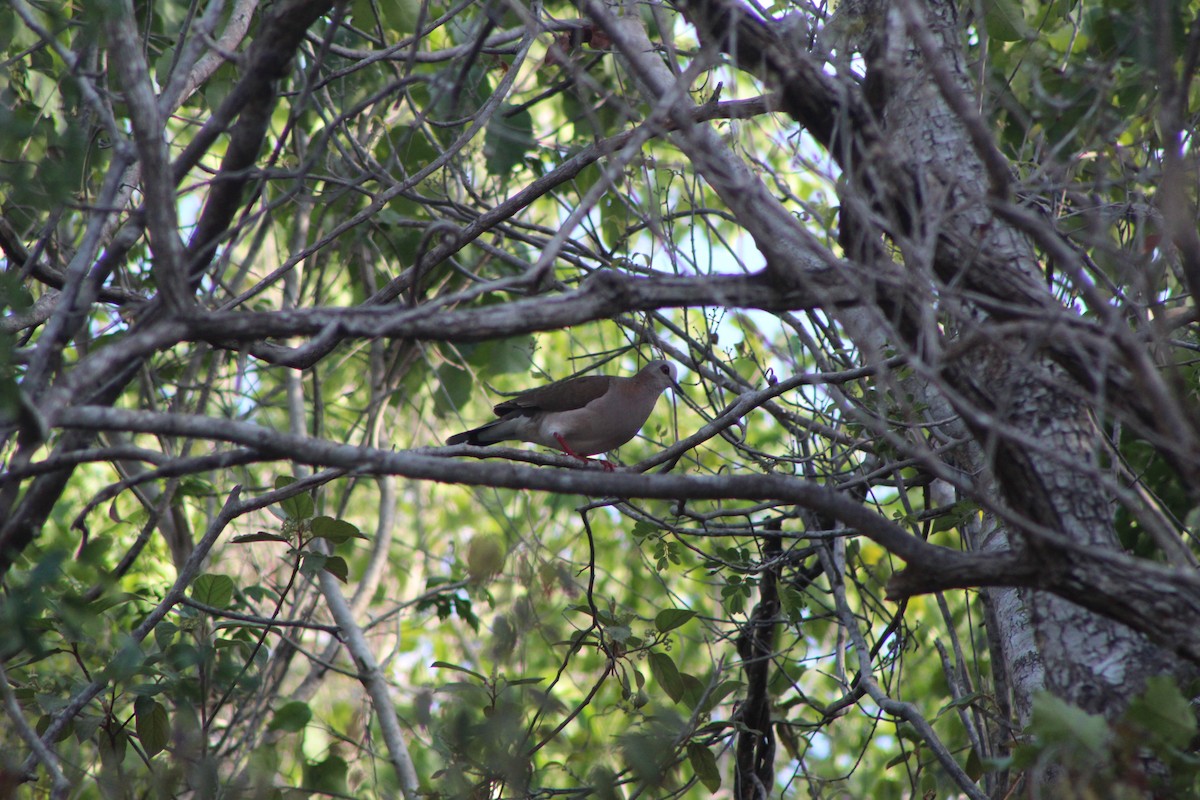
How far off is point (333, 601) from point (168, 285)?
3858 mm

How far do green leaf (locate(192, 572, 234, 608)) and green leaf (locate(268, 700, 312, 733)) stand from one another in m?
0.81

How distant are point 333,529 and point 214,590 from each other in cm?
62

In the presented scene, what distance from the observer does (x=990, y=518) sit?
4.40m

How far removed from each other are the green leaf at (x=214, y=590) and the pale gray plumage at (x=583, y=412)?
2285 millimetres

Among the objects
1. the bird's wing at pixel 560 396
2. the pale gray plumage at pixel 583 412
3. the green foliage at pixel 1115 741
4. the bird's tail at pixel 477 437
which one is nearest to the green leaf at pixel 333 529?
the green foliage at pixel 1115 741

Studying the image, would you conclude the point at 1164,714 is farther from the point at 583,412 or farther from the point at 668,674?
the point at 583,412

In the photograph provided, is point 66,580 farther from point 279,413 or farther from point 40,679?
point 279,413

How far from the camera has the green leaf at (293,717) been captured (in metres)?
4.44

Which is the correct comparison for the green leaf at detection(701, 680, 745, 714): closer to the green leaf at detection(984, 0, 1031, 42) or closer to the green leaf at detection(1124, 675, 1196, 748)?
the green leaf at detection(1124, 675, 1196, 748)

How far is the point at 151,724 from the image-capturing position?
3.72m

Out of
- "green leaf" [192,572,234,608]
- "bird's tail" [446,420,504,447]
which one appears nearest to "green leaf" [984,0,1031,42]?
"bird's tail" [446,420,504,447]

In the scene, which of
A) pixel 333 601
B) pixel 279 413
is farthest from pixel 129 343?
pixel 279 413

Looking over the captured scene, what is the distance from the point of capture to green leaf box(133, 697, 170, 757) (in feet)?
12.1

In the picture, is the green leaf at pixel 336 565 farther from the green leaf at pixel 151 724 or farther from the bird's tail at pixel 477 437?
the bird's tail at pixel 477 437
